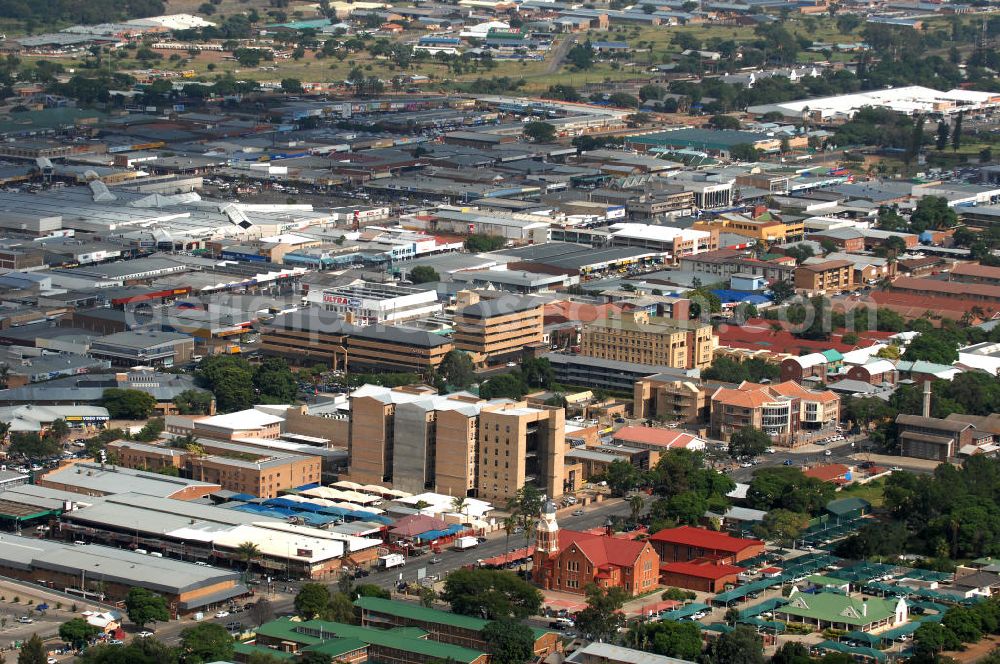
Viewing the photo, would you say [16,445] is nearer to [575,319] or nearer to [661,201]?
[575,319]

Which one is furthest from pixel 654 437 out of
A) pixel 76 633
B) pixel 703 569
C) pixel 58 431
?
pixel 76 633

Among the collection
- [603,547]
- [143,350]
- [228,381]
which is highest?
[603,547]

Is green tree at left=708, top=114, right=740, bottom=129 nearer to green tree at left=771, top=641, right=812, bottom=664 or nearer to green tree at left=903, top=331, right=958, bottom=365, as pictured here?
green tree at left=903, top=331, right=958, bottom=365

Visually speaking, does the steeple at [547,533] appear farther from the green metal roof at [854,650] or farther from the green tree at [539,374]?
the green tree at [539,374]

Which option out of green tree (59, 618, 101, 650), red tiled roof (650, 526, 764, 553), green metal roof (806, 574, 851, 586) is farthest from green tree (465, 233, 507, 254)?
green tree (59, 618, 101, 650)

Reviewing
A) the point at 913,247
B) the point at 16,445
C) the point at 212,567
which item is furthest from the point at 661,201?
the point at 212,567

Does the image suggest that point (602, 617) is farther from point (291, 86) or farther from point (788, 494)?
point (291, 86)
